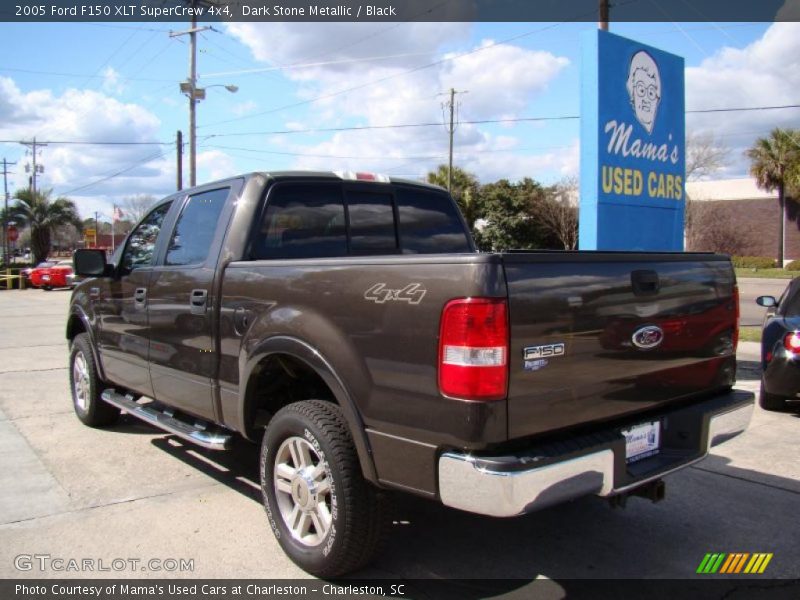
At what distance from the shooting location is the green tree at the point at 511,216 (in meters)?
42.6

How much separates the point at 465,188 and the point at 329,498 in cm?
4224

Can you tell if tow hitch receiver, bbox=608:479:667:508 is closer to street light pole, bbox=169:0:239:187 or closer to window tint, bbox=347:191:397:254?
window tint, bbox=347:191:397:254

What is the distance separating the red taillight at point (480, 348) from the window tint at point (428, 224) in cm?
216

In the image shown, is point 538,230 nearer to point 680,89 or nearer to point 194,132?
point 194,132

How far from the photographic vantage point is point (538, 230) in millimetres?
43375

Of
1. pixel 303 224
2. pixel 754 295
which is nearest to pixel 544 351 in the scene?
pixel 303 224

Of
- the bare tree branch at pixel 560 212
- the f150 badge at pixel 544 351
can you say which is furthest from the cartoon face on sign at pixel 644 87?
the bare tree branch at pixel 560 212

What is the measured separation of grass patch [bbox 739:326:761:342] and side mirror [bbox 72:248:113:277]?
10321 millimetres

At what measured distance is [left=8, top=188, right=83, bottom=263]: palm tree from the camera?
44.5 metres

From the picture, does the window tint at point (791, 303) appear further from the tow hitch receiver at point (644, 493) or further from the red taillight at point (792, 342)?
the tow hitch receiver at point (644, 493)

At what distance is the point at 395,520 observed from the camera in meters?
3.61

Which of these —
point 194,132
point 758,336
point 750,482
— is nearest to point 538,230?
point 194,132

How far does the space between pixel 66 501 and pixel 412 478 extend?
278cm

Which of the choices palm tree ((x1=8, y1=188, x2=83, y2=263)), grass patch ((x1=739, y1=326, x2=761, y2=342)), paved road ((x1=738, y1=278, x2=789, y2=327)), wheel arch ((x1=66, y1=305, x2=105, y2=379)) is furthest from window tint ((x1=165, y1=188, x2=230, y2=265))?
palm tree ((x1=8, y1=188, x2=83, y2=263))
